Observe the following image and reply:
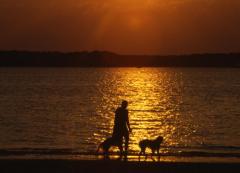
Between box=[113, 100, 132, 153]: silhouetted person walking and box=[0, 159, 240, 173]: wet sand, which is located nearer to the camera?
box=[0, 159, 240, 173]: wet sand

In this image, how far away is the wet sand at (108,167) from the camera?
16.7 meters

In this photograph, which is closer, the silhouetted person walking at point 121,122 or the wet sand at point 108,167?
the wet sand at point 108,167

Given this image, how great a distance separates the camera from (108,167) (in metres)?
17.1

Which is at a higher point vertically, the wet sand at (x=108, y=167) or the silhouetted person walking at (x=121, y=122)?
the silhouetted person walking at (x=121, y=122)

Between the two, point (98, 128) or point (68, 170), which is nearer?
point (68, 170)

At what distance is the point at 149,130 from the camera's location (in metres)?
38.2

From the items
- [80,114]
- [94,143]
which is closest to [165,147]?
[94,143]

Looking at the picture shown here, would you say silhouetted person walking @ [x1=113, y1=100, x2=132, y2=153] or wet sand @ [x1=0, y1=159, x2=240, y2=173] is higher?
silhouetted person walking @ [x1=113, y1=100, x2=132, y2=153]

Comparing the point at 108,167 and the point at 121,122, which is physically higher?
the point at 121,122

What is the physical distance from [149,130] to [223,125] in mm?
7065

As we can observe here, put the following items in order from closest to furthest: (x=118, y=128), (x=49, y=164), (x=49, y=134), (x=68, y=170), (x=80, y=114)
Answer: (x=68, y=170) < (x=49, y=164) < (x=118, y=128) < (x=49, y=134) < (x=80, y=114)

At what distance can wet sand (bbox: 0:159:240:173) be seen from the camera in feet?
54.7

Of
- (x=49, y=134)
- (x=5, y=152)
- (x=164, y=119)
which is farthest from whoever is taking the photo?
(x=164, y=119)

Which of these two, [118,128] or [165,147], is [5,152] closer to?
[118,128]
